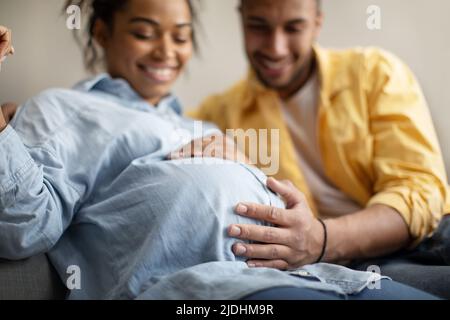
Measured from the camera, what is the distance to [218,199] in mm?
1021

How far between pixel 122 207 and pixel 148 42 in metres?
0.49

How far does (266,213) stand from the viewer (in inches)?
41.4

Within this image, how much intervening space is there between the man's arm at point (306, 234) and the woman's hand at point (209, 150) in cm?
13

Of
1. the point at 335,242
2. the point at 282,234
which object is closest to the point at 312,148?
the point at 335,242

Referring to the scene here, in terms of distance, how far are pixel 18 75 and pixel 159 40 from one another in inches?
17.7

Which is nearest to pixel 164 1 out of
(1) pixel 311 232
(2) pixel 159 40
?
(2) pixel 159 40

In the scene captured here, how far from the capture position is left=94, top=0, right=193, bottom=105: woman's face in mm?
1349

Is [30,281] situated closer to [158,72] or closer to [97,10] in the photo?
[158,72]

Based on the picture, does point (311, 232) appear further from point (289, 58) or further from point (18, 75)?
point (18, 75)

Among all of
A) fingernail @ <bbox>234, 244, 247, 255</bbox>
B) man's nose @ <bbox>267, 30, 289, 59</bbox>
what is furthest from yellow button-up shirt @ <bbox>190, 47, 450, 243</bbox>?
fingernail @ <bbox>234, 244, 247, 255</bbox>

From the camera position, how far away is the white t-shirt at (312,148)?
4.86 feet

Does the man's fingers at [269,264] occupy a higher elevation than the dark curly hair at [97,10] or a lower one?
lower

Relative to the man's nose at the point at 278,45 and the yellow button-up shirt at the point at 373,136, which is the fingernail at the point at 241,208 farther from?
the man's nose at the point at 278,45

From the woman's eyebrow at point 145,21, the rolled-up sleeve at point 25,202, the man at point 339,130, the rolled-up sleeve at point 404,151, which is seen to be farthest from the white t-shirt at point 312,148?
the rolled-up sleeve at point 25,202
